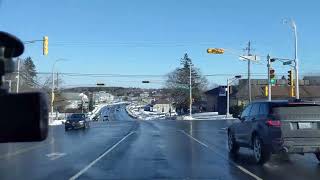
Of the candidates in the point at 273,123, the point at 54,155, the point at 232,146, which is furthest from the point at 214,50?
the point at 273,123

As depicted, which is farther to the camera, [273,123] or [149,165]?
[149,165]

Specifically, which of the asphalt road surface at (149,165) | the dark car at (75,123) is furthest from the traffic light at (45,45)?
the asphalt road surface at (149,165)

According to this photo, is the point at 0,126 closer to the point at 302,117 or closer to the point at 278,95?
the point at 302,117

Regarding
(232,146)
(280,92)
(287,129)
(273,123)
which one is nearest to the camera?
(287,129)

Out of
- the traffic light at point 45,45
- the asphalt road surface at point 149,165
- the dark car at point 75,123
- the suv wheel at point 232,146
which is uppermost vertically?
the traffic light at point 45,45

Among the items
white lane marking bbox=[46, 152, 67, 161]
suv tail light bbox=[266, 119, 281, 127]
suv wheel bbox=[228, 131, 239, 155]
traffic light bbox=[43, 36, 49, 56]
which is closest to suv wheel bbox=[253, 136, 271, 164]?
suv tail light bbox=[266, 119, 281, 127]

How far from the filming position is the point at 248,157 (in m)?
17.6

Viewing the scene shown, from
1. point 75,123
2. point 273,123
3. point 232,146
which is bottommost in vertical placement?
point 232,146

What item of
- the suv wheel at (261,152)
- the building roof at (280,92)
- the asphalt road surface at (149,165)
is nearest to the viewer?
the asphalt road surface at (149,165)

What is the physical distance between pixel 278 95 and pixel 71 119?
65515 millimetres

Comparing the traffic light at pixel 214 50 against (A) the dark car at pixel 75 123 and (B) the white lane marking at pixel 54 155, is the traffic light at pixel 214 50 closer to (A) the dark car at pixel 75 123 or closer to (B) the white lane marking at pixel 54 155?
(A) the dark car at pixel 75 123

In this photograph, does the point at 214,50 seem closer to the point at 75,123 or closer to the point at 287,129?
the point at 75,123

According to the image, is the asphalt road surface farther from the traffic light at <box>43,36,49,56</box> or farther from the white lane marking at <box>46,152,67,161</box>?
the traffic light at <box>43,36,49,56</box>

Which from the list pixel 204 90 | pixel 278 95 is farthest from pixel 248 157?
pixel 204 90
